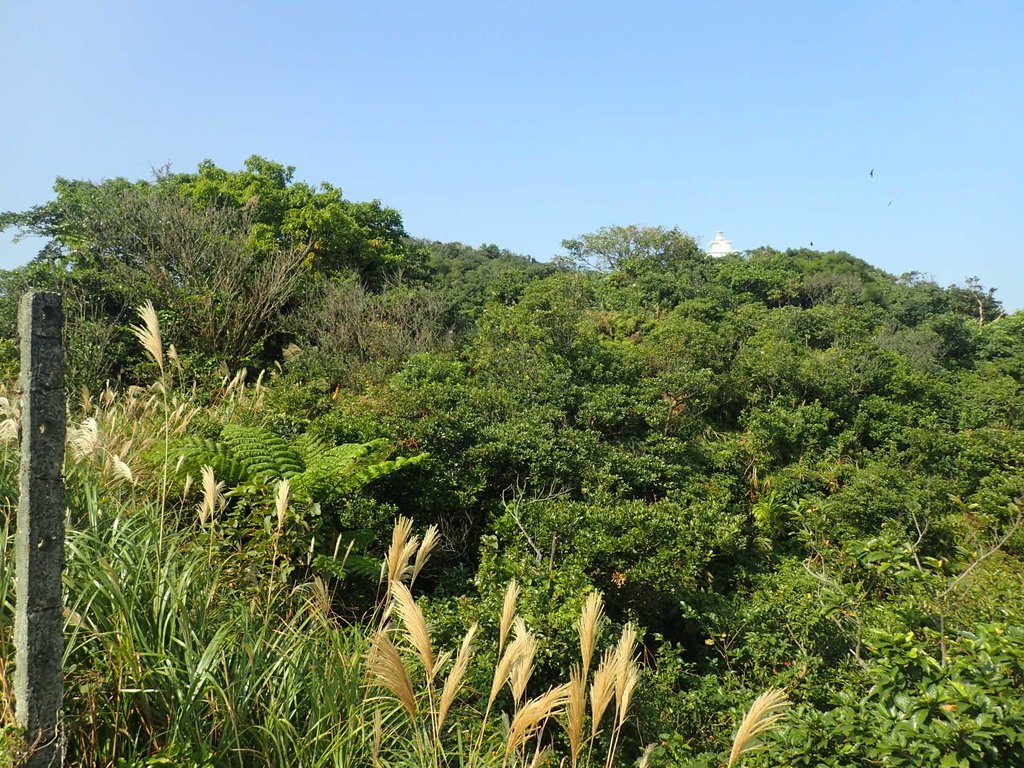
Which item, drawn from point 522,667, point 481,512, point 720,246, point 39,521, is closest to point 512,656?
point 522,667

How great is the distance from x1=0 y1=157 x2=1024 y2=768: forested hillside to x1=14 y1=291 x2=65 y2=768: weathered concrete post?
405mm

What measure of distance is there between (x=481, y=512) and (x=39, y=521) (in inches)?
218

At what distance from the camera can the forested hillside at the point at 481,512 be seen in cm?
246

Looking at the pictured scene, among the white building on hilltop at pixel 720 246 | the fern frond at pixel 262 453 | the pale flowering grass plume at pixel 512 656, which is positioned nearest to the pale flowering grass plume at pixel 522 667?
the pale flowering grass plume at pixel 512 656

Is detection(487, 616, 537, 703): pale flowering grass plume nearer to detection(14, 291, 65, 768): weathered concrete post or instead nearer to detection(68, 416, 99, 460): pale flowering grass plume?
detection(14, 291, 65, 768): weathered concrete post

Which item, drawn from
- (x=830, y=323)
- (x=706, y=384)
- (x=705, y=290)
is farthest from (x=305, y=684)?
(x=705, y=290)

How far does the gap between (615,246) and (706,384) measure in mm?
21803

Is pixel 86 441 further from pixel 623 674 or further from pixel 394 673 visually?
pixel 623 674

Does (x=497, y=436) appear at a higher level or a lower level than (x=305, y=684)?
higher

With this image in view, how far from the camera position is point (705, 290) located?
19.4 metres

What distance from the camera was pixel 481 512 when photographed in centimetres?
716

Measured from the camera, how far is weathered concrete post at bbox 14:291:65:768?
5.74 ft

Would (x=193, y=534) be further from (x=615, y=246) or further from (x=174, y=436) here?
(x=615, y=246)

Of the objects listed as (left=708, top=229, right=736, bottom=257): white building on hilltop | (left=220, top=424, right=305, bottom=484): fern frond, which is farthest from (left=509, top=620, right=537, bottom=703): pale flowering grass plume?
(left=708, top=229, right=736, bottom=257): white building on hilltop
